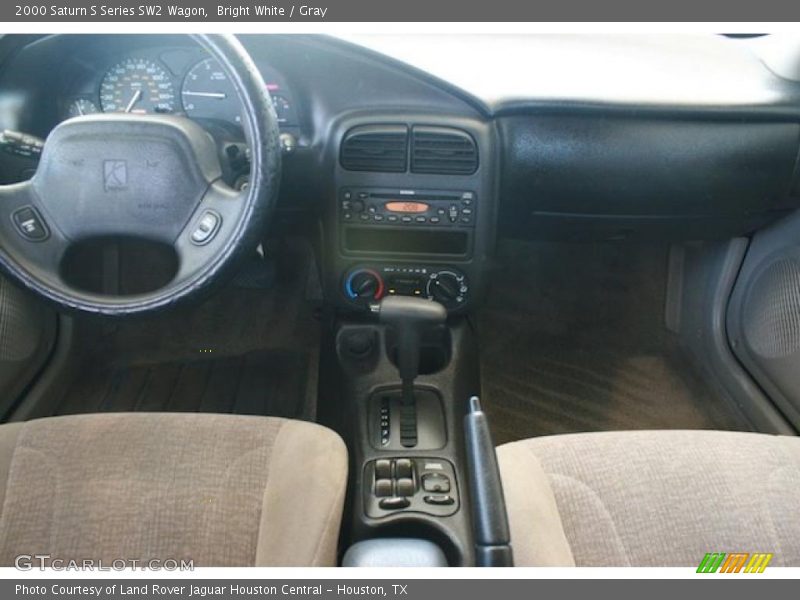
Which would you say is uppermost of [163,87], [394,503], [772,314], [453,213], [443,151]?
[163,87]

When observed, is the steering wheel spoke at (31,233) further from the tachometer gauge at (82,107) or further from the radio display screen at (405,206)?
the radio display screen at (405,206)

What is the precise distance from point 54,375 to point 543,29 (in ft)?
4.19

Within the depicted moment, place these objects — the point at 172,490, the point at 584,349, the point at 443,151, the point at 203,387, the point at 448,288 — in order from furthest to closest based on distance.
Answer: the point at 584,349 → the point at 203,387 → the point at 448,288 → the point at 443,151 → the point at 172,490

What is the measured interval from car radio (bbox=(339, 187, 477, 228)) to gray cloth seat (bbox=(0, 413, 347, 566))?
400mm

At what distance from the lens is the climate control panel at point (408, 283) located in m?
1.28

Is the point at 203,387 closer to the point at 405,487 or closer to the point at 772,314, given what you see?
the point at 405,487

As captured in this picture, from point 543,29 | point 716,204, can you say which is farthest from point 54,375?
point 716,204

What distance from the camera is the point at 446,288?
4.22ft

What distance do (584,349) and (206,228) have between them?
1.13 m

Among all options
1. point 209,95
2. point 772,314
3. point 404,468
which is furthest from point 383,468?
point 772,314

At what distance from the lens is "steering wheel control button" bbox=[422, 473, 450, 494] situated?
1088mm

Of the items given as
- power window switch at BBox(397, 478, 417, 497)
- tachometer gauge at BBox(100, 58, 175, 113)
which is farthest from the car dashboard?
power window switch at BBox(397, 478, 417, 497)

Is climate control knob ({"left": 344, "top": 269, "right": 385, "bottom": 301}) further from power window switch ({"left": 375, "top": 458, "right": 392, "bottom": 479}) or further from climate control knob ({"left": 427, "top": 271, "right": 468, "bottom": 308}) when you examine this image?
power window switch ({"left": 375, "top": 458, "right": 392, "bottom": 479})

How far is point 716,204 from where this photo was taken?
1347 mm
